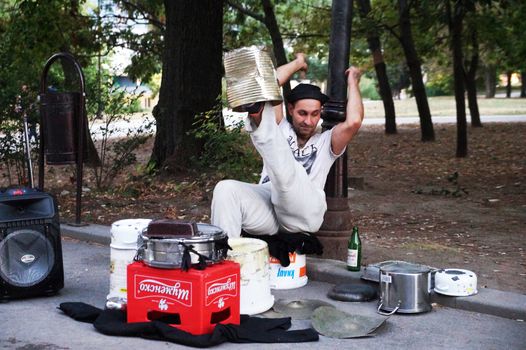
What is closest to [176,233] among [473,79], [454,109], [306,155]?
[306,155]

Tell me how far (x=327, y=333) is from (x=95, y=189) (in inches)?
284

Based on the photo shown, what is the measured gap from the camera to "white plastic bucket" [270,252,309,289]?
20.1 ft

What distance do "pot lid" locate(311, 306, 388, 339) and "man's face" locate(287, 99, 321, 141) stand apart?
5.06 ft

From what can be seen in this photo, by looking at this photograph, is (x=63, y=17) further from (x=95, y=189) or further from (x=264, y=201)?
(x=264, y=201)

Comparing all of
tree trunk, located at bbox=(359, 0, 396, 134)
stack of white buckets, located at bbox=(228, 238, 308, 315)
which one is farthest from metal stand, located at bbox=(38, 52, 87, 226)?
tree trunk, located at bbox=(359, 0, 396, 134)

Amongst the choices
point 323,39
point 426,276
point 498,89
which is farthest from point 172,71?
point 498,89

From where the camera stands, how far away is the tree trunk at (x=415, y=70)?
64.2ft

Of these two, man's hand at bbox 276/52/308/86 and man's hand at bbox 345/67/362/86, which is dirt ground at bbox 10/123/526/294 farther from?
man's hand at bbox 276/52/308/86

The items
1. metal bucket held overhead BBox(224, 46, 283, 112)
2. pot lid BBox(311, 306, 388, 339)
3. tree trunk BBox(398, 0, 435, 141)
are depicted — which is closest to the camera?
pot lid BBox(311, 306, 388, 339)

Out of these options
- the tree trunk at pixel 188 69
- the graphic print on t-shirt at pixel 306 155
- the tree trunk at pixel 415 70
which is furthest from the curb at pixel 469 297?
the tree trunk at pixel 415 70

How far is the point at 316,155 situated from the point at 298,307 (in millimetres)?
1305

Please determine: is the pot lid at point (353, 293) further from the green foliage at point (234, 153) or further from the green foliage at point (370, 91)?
the green foliage at point (370, 91)

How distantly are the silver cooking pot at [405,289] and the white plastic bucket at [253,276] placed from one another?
0.80m

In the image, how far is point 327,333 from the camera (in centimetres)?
506
